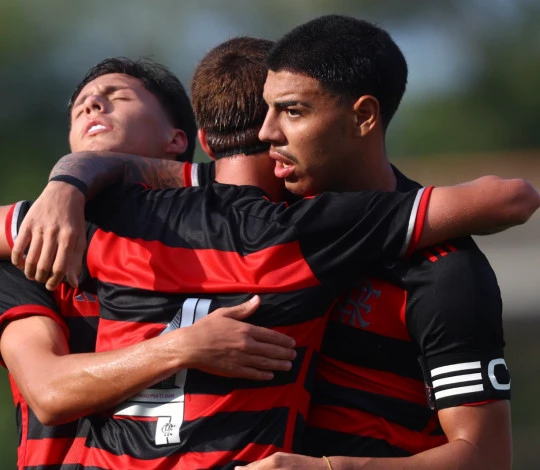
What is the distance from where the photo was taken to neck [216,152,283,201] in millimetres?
3289

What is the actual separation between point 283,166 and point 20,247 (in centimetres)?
71

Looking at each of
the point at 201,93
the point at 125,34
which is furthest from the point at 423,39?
the point at 201,93

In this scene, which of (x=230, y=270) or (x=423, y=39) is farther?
(x=423, y=39)

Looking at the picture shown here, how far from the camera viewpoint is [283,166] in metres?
3.20

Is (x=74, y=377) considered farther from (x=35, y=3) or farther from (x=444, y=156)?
(x=35, y=3)

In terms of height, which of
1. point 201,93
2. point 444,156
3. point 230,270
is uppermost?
point 201,93

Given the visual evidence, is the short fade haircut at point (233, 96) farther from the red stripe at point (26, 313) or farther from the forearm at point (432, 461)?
the forearm at point (432, 461)

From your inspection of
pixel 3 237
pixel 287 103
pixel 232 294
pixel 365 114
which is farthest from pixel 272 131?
pixel 3 237

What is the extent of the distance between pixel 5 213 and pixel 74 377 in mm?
536

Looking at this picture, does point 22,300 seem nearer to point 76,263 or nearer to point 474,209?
point 76,263

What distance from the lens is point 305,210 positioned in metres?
3.03

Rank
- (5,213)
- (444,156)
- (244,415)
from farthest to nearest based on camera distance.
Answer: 1. (444,156)
2. (5,213)
3. (244,415)

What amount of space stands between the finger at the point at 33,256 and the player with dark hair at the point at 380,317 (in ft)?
2.14

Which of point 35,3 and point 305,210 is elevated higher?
point 305,210
